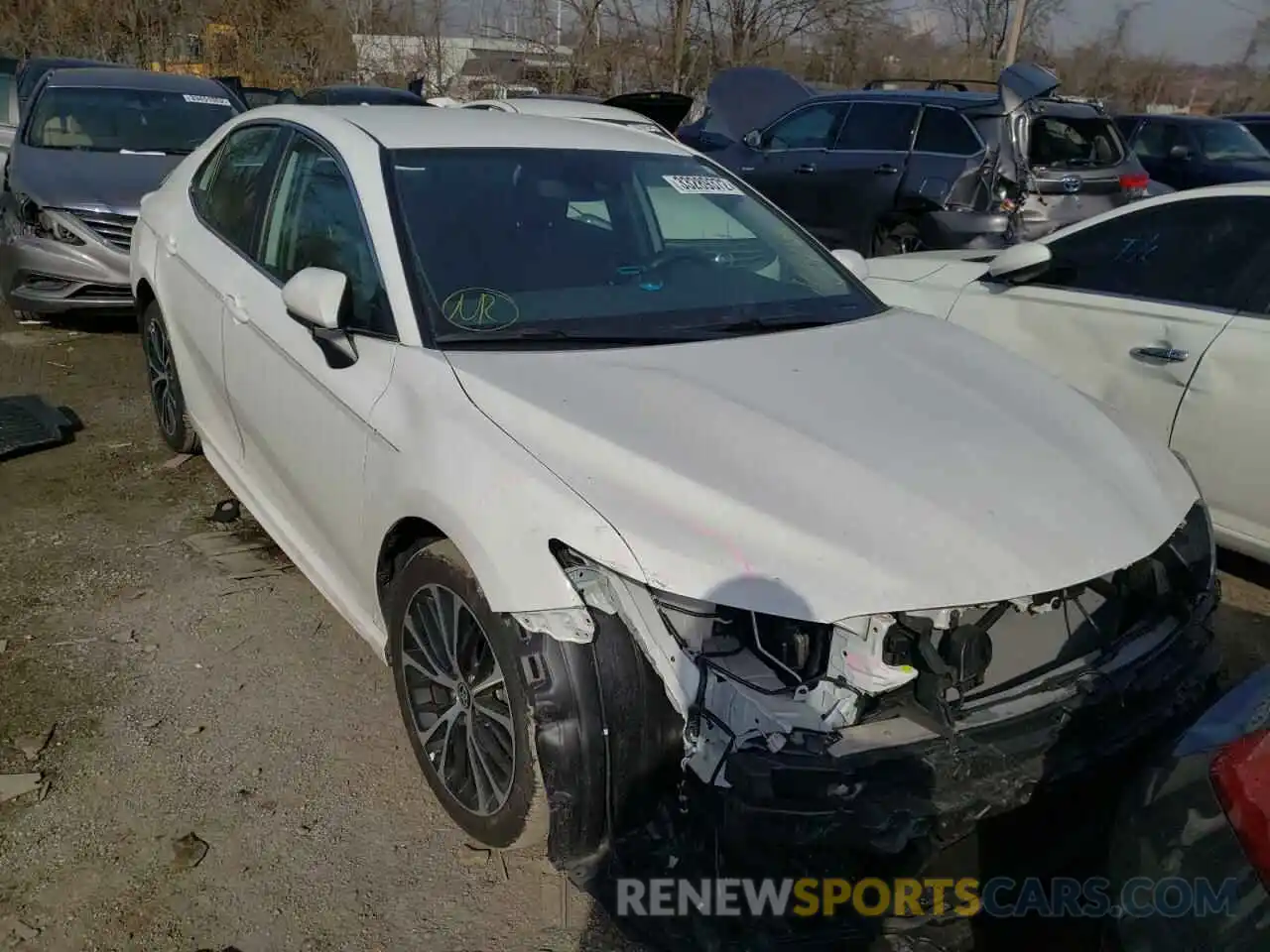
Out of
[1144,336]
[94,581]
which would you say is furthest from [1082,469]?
[94,581]

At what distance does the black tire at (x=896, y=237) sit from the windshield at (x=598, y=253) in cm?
549

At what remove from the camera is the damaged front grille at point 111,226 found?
6484 millimetres

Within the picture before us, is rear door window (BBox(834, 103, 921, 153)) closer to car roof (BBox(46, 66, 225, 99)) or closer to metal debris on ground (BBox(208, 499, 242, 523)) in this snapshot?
car roof (BBox(46, 66, 225, 99))

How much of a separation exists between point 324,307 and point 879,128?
767 centimetres

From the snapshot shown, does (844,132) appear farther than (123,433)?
Yes

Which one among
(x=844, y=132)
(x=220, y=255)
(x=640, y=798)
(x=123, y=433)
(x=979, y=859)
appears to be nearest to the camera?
→ (x=640, y=798)

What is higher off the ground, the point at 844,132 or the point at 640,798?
the point at 844,132

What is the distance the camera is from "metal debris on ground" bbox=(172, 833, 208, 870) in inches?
101

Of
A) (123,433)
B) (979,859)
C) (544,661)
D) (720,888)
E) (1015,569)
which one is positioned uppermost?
(1015,569)

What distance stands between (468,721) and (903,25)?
26997 mm

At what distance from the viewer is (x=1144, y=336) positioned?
13.8 ft

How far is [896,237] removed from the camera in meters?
8.93

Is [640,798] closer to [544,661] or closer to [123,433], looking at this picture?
[544,661]

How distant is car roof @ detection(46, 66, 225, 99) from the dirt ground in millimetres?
4675
